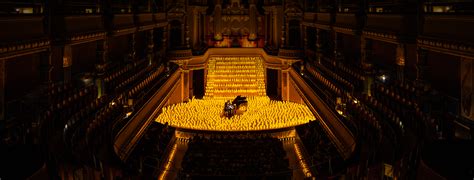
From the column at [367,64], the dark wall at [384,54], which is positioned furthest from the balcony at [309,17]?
the column at [367,64]

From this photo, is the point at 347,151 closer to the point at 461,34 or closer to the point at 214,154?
the point at 461,34

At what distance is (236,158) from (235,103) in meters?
8.32

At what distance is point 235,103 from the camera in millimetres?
20875

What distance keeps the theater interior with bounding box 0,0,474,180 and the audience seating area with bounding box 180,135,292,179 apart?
7 cm

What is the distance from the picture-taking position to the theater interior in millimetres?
7617

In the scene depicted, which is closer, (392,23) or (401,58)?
(401,58)

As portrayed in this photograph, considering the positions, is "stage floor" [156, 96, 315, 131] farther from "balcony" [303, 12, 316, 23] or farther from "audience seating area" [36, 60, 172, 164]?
"audience seating area" [36, 60, 172, 164]

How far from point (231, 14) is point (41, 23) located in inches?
740

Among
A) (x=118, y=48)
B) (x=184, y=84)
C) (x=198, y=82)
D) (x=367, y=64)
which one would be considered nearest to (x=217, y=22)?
(x=198, y=82)

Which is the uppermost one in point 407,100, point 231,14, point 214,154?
point 231,14

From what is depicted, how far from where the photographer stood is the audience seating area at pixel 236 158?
10.9 meters

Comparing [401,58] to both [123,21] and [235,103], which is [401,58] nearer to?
[123,21]

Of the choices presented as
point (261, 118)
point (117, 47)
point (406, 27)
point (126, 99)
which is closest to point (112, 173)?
point (126, 99)

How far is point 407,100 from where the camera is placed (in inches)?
388
